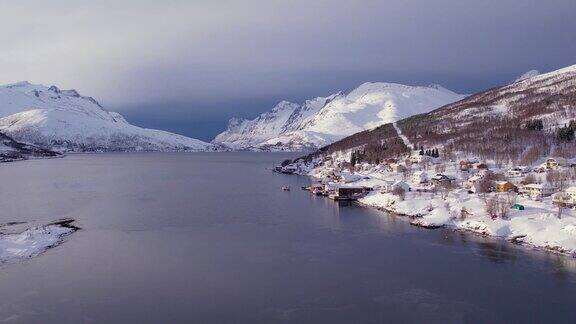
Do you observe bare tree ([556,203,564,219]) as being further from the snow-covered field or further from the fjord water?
the snow-covered field

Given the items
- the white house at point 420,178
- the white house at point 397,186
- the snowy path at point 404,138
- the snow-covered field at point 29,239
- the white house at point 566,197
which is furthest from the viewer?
the snowy path at point 404,138

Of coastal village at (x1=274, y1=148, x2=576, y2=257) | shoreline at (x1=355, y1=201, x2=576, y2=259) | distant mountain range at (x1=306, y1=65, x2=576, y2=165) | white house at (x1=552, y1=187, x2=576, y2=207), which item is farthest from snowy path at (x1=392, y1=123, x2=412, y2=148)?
white house at (x1=552, y1=187, x2=576, y2=207)

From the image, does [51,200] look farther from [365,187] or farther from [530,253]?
[530,253]

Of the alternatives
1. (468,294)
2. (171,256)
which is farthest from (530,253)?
(171,256)

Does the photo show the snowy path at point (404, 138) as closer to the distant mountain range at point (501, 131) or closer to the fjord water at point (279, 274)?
the distant mountain range at point (501, 131)

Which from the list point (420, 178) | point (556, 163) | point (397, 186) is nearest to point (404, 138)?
point (420, 178)

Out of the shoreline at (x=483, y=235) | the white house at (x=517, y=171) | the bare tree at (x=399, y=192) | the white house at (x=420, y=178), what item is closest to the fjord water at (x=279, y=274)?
the shoreline at (x=483, y=235)
